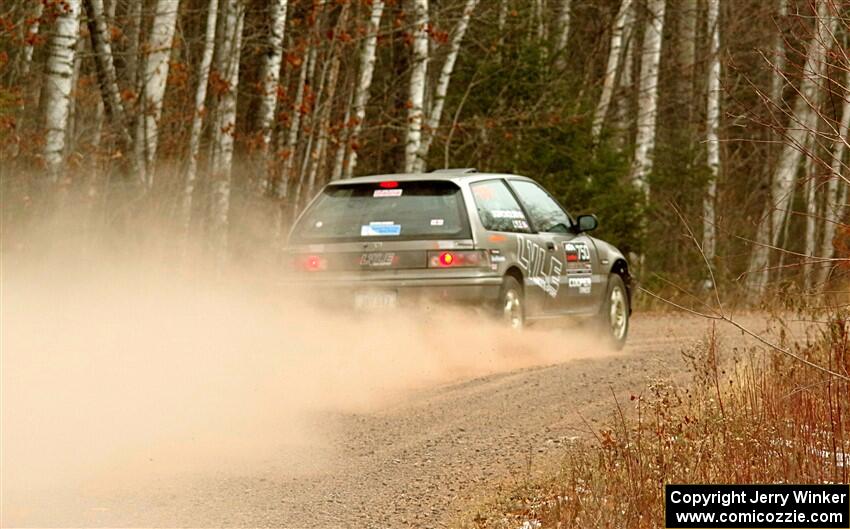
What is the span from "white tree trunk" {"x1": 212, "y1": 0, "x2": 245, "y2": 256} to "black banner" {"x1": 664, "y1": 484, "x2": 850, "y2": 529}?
13.1m

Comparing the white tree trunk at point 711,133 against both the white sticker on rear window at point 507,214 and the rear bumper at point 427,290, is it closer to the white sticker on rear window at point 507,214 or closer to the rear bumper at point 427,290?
the white sticker on rear window at point 507,214

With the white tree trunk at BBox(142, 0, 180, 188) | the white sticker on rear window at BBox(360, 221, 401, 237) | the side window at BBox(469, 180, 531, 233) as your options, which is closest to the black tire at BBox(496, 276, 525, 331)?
the side window at BBox(469, 180, 531, 233)

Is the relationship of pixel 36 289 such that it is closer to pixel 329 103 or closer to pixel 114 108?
pixel 114 108

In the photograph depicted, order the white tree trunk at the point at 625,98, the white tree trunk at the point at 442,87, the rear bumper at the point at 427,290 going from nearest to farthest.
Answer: the rear bumper at the point at 427,290, the white tree trunk at the point at 442,87, the white tree trunk at the point at 625,98

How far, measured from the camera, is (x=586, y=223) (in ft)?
50.4

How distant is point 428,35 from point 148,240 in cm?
742

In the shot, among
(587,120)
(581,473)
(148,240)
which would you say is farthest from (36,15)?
(581,473)

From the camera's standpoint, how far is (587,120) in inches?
926

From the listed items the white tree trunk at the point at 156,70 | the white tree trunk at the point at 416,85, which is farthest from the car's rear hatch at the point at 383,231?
the white tree trunk at the point at 416,85

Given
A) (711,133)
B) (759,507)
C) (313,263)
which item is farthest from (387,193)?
(711,133)

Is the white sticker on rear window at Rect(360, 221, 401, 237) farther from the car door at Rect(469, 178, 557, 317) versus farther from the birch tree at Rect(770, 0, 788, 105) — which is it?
the birch tree at Rect(770, 0, 788, 105)

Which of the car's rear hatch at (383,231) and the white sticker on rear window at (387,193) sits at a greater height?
the white sticker on rear window at (387,193)

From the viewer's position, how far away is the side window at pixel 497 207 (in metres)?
14.0

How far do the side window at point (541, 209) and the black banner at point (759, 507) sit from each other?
8.00 m
